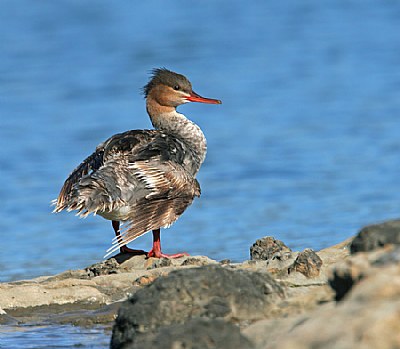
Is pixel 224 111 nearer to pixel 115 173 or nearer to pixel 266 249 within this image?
pixel 115 173

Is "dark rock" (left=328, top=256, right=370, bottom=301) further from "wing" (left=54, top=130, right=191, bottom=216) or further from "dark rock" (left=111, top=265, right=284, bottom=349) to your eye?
"wing" (left=54, top=130, right=191, bottom=216)

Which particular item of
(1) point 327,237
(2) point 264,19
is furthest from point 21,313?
(2) point 264,19

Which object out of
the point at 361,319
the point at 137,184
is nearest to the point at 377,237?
the point at 361,319

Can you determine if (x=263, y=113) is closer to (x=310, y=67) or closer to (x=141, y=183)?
(x=310, y=67)

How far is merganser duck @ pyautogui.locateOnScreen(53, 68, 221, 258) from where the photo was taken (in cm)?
816

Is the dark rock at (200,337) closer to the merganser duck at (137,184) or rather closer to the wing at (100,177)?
the merganser duck at (137,184)

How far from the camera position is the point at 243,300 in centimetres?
495

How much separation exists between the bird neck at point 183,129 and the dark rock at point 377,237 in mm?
4438

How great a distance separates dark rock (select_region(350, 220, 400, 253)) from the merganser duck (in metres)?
3.33

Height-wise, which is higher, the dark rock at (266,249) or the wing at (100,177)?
the wing at (100,177)

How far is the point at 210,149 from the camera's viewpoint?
49.3 ft

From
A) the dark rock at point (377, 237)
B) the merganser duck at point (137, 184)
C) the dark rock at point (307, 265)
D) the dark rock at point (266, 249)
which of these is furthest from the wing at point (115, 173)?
the dark rock at point (377, 237)

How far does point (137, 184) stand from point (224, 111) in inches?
363

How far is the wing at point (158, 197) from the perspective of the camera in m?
8.16
